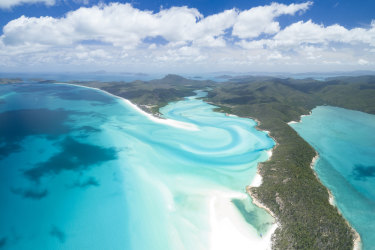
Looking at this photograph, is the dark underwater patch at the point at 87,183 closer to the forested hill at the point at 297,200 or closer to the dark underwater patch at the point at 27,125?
the dark underwater patch at the point at 27,125

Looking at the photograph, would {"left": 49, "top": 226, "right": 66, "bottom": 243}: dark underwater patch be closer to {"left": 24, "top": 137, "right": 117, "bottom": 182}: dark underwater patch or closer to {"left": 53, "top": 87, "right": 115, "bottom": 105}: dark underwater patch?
{"left": 24, "top": 137, "right": 117, "bottom": 182}: dark underwater patch

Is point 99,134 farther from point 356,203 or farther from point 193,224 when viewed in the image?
point 356,203

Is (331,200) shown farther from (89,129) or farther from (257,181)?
(89,129)

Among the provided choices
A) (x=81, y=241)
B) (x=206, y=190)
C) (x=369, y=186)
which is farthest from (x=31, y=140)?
(x=369, y=186)

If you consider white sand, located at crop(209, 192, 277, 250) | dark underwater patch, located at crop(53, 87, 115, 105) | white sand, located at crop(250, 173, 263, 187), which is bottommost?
white sand, located at crop(209, 192, 277, 250)

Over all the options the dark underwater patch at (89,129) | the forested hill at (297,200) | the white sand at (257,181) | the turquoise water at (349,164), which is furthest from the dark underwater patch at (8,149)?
the turquoise water at (349,164)

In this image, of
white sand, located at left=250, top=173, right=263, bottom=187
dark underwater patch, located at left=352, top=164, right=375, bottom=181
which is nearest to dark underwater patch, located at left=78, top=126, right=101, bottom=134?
white sand, located at left=250, top=173, right=263, bottom=187
